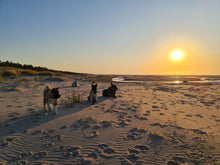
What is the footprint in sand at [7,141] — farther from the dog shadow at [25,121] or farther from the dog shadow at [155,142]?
the dog shadow at [155,142]

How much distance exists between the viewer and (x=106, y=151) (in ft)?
9.74

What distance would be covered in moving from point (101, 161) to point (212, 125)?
4.28 meters

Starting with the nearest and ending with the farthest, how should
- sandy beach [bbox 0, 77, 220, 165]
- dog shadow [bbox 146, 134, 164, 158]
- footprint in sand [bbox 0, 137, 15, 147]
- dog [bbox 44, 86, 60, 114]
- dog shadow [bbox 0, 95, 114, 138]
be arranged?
1. sandy beach [bbox 0, 77, 220, 165]
2. dog shadow [bbox 146, 134, 164, 158]
3. footprint in sand [bbox 0, 137, 15, 147]
4. dog shadow [bbox 0, 95, 114, 138]
5. dog [bbox 44, 86, 60, 114]

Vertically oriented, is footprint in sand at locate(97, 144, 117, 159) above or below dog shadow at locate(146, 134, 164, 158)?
below

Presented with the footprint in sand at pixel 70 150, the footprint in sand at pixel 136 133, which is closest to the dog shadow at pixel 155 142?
the footprint in sand at pixel 136 133

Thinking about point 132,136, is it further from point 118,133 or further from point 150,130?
point 150,130

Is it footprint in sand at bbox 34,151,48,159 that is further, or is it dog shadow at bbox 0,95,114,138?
dog shadow at bbox 0,95,114,138

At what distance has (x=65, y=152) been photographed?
9.46 feet

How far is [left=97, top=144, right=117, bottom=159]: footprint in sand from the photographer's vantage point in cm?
282

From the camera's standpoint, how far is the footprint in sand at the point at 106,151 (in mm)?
2816

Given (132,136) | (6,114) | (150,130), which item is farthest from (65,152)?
(6,114)

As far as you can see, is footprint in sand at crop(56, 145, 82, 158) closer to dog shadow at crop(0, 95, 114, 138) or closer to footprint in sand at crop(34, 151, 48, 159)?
footprint in sand at crop(34, 151, 48, 159)

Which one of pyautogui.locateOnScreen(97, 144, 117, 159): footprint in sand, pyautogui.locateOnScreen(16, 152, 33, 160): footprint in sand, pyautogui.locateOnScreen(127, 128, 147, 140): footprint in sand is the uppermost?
pyautogui.locateOnScreen(127, 128, 147, 140): footprint in sand

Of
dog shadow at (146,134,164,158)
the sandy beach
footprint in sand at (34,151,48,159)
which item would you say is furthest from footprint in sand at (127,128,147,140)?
footprint in sand at (34,151,48,159)
